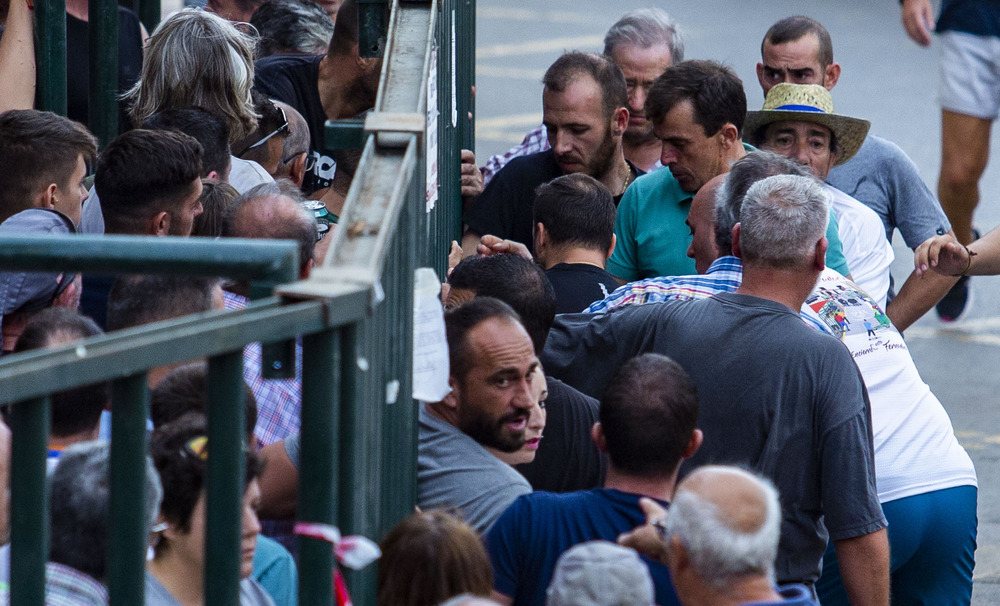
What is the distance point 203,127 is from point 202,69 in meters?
0.41

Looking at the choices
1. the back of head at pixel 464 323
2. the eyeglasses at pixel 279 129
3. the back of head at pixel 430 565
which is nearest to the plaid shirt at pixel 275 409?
the back of head at pixel 464 323

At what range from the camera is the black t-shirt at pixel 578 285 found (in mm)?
4105

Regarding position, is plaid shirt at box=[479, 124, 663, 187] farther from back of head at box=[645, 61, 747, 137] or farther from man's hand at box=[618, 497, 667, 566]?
man's hand at box=[618, 497, 667, 566]

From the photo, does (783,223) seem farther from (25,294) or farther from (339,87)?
(339,87)

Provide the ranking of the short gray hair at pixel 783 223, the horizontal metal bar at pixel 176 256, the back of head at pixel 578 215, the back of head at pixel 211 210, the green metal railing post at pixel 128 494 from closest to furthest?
1. the green metal railing post at pixel 128 494
2. the horizontal metal bar at pixel 176 256
3. the short gray hair at pixel 783 223
4. the back of head at pixel 211 210
5. the back of head at pixel 578 215

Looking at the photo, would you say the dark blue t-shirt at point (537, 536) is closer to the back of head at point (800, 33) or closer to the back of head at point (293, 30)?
the back of head at point (293, 30)

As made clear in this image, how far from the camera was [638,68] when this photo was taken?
244 inches

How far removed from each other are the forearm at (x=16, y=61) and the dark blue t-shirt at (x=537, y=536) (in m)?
2.81

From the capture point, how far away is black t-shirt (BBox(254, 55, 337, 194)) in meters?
5.41

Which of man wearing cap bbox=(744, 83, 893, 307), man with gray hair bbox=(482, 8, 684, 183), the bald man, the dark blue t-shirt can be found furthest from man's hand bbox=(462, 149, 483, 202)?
the bald man

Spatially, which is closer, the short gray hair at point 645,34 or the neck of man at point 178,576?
the neck of man at point 178,576

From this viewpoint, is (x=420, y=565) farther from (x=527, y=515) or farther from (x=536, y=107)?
(x=536, y=107)

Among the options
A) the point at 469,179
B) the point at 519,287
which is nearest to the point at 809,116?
the point at 469,179

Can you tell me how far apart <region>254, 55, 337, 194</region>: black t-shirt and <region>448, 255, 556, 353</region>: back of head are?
1927 millimetres
